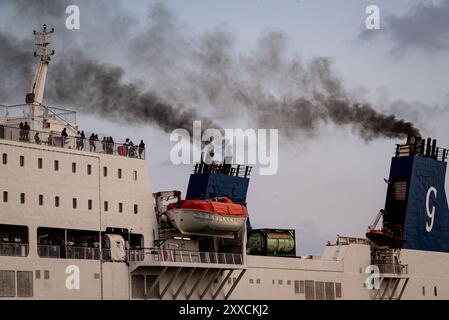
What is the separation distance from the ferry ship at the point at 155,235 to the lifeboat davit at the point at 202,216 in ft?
0.20

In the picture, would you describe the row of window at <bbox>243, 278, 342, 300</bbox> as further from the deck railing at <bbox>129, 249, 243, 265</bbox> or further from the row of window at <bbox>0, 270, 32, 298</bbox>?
the row of window at <bbox>0, 270, 32, 298</bbox>

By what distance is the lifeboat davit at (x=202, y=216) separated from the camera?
5819 centimetres

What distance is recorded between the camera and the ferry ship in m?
52.4

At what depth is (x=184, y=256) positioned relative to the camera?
58375mm

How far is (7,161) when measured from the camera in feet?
170

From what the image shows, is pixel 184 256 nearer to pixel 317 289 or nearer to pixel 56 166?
pixel 56 166

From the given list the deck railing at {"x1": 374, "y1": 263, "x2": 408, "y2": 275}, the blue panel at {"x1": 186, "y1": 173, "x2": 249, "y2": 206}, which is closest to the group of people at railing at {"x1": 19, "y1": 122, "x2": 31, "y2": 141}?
the blue panel at {"x1": 186, "y1": 173, "x2": 249, "y2": 206}

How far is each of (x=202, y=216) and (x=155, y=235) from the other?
2.81m

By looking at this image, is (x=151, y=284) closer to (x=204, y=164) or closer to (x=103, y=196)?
(x=103, y=196)

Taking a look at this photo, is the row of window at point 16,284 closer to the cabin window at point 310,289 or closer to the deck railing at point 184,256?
the deck railing at point 184,256
